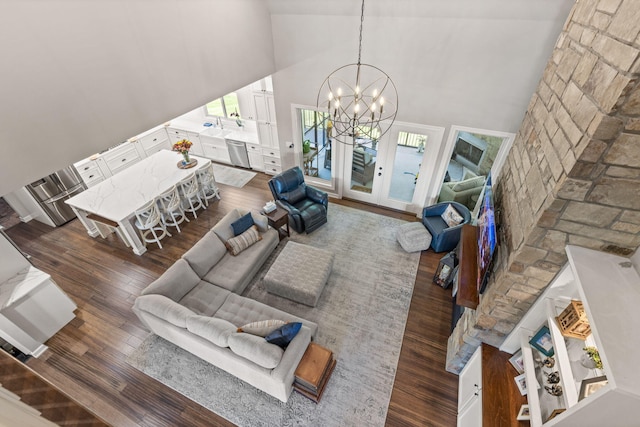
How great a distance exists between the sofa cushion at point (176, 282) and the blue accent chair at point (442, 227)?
3.91 m

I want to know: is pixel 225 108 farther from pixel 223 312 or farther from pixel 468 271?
pixel 468 271

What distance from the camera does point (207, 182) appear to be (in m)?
6.16

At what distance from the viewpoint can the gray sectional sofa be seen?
9.80ft

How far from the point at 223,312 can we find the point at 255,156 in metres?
4.45

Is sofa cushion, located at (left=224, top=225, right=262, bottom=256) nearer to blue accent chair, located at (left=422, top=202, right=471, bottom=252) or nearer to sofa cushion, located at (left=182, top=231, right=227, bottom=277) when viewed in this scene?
sofa cushion, located at (left=182, top=231, right=227, bottom=277)

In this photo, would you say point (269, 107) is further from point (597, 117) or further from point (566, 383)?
point (566, 383)

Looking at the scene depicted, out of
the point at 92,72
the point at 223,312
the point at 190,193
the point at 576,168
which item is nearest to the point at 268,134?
the point at 190,193

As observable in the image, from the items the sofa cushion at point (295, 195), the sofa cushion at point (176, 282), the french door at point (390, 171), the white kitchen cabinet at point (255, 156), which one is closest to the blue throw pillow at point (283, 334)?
the sofa cushion at point (176, 282)

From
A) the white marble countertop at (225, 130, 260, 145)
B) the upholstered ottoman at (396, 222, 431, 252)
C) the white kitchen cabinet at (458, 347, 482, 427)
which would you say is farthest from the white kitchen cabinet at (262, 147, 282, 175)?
the white kitchen cabinet at (458, 347, 482, 427)

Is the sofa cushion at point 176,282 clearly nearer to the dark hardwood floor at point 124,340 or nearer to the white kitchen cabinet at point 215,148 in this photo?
the dark hardwood floor at point 124,340

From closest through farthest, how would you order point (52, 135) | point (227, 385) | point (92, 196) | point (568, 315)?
point (568, 315)
point (52, 135)
point (227, 385)
point (92, 196)

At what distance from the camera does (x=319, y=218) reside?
5496 millimetres

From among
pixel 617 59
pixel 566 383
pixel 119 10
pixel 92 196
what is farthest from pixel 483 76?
pixel 92 196

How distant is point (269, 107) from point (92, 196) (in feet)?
12.7
